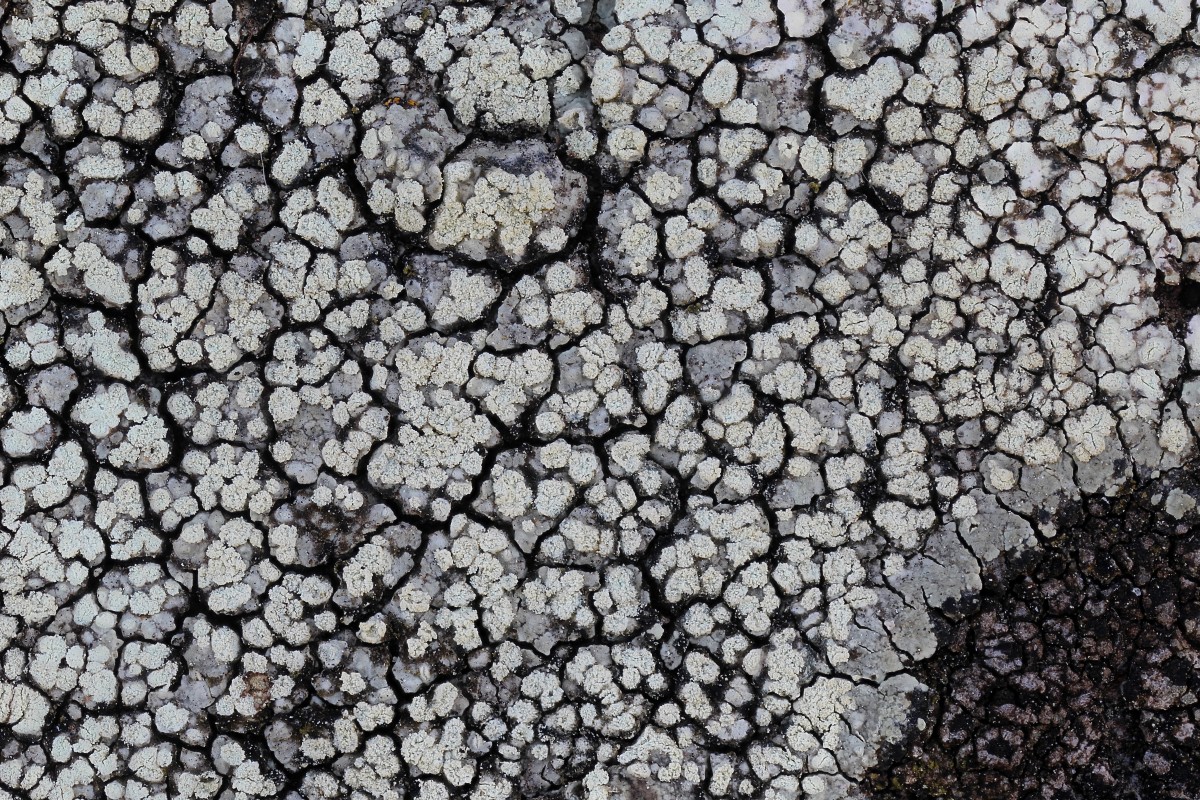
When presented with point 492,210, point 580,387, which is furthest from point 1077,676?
point 492,210

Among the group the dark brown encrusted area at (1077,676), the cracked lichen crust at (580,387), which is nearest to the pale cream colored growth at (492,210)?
the cracked lichen crust at (580,387)

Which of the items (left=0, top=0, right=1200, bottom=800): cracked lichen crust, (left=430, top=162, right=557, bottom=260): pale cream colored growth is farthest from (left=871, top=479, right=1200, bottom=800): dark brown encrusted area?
(left=430, top=162, right=557, bottom=260): pale cream colored growth

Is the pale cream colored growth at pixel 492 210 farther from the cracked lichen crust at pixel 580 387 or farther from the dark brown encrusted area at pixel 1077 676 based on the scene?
the dark brown encrusted area at pixel 1077 676

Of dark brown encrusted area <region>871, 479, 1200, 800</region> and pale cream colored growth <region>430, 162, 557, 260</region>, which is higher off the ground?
pale cream colored growth <region>430, 162, 557, 260</region>

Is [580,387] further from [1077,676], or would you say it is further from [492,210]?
[1077,676]

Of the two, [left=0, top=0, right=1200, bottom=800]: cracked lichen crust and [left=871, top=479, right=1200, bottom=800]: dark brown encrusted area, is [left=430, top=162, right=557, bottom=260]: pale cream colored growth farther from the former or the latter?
[left=871, top=479, right=1200, bottom=800]: dark brown encrusted area
